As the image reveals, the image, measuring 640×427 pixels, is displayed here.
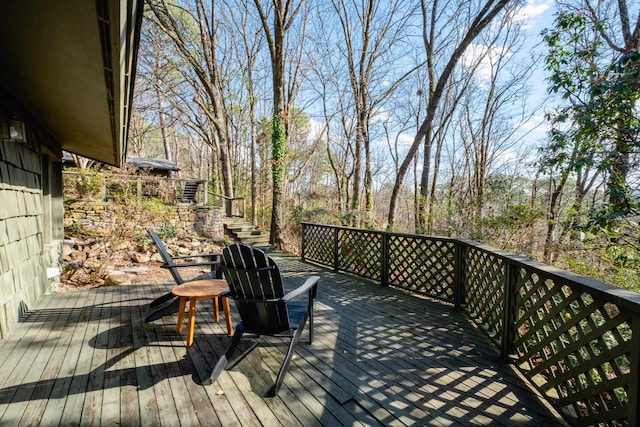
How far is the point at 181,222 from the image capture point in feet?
29.3

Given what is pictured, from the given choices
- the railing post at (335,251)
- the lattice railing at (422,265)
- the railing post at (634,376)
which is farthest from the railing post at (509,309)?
the railing post at (335,251)

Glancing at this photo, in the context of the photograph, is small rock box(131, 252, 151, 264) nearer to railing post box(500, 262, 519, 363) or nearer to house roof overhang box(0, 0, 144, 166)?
house roof overhang box(0, 0, 144, 166)

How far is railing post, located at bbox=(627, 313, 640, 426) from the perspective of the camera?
1320mm

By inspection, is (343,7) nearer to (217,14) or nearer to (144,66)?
(217,14)

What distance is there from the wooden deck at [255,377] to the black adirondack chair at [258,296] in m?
0.17

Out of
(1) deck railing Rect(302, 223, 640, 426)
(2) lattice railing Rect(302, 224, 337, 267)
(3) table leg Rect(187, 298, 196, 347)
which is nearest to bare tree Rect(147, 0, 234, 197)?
(2) lattice railing Rect(302, 224, 337, 267)

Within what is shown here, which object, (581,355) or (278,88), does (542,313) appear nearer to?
(581,355)

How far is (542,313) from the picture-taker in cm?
224

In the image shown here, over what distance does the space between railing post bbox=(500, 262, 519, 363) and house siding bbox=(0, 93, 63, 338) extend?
4362mm

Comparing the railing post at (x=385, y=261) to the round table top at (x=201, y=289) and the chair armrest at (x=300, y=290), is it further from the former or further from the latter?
the round table top at (x=201, y=289)

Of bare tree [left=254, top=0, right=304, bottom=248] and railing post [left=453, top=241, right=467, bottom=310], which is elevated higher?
bare tree [left=254, top=0, right=304, bottom=248]

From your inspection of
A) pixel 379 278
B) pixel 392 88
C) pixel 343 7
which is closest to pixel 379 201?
pixel 392 88

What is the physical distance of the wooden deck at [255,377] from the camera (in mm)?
1743

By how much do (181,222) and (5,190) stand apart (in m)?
6.29
